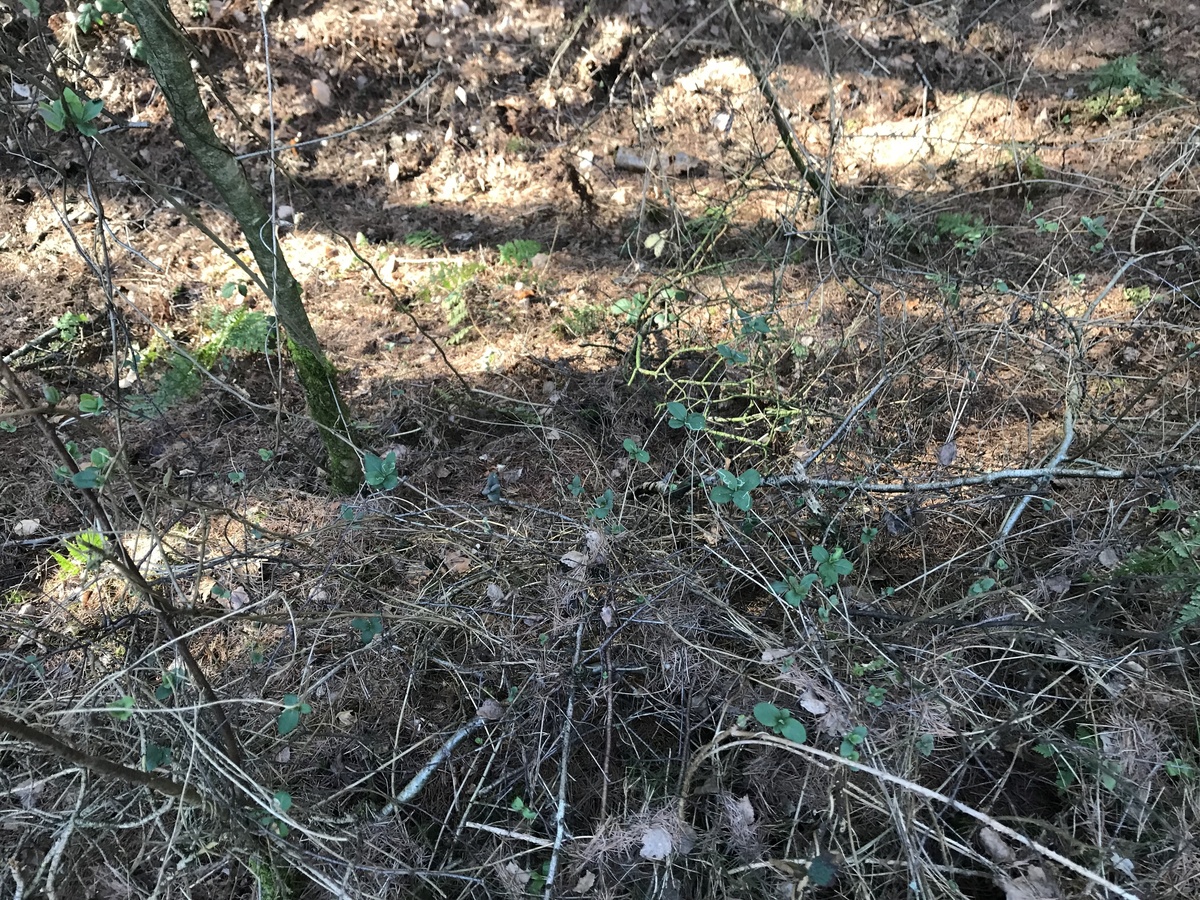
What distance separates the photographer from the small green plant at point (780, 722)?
1.72 m

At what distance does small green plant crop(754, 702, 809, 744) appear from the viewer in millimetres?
1723

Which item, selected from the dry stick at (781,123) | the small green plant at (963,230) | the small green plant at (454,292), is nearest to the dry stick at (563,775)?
the small green plant at (454,292)

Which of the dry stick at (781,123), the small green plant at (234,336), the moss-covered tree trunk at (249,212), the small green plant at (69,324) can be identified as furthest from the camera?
the small green plant at (69,324)

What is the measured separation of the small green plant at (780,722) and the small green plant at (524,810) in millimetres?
753

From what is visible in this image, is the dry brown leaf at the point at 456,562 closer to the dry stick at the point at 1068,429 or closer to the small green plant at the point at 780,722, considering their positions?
the small green plant at the point at 780,722

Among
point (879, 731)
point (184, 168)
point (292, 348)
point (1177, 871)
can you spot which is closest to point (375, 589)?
point (292, 348)

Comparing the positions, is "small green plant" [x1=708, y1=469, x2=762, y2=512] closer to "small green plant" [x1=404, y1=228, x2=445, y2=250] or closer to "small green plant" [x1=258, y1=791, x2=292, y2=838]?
"small green plant" [x1=258, y1=791, x2=292, y2=838]

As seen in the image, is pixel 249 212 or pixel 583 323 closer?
pixel 249 212

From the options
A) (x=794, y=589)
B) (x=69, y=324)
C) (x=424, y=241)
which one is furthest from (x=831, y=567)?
(x=69, y=324)

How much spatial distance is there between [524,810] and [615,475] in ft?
4.94

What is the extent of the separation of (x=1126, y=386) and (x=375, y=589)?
3.40 m

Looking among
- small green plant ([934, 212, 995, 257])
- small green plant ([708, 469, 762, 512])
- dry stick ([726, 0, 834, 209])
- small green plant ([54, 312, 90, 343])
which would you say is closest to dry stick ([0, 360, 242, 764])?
small green plant ([708, 469, 762, 512])

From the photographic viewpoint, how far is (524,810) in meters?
2.02

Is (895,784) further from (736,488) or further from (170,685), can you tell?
(170,685)
